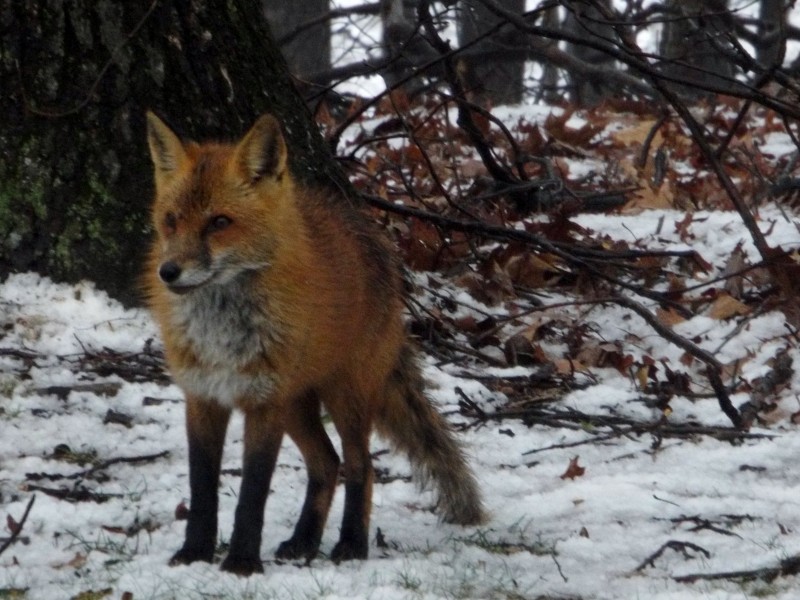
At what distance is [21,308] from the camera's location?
5.70 m

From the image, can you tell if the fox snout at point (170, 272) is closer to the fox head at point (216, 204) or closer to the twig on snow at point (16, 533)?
the fox head at point (216, 204)

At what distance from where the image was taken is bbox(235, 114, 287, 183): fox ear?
3.96m

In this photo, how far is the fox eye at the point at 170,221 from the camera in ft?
12.8

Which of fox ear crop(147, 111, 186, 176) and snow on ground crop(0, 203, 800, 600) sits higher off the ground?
fox ear crop(147, 111, 186, 176)

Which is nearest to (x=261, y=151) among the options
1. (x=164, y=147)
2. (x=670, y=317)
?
(x=164, y=147)

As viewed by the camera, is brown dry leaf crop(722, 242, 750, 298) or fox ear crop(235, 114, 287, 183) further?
brown dry leaf crop(722, 242, 750, 298)

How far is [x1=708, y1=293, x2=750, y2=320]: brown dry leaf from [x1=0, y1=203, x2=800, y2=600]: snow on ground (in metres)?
0.34

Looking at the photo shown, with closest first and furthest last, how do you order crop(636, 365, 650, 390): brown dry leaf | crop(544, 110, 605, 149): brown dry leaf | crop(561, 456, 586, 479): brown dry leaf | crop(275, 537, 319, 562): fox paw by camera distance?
crop(275, 537, 319, 562): fox paw
crop(561, 456, 586, 479): brown dry leaf
crop(636, 365, 650, 390): brown dry leaf
crop(544, 110, 605, 149): brown dry leaf

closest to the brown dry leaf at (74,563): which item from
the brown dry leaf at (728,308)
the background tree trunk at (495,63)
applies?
the brown dry leaf at (728,308)

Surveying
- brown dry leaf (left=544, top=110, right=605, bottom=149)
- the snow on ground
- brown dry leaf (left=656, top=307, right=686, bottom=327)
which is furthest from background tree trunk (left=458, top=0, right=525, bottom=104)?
the snow on ground

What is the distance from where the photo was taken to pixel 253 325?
3.96 meters

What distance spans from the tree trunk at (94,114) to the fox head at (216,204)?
164 centimetres

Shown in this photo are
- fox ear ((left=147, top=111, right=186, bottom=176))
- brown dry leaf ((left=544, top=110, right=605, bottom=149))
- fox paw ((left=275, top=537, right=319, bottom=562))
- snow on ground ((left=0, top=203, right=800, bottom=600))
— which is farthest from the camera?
brown dry leaf ((left=544, top=110, right=605, bottom=149))

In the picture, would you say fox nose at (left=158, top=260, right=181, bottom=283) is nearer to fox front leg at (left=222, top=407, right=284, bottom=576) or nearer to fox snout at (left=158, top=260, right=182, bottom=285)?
fox snout at (left=158, top=260, right=182, bottom=285)
